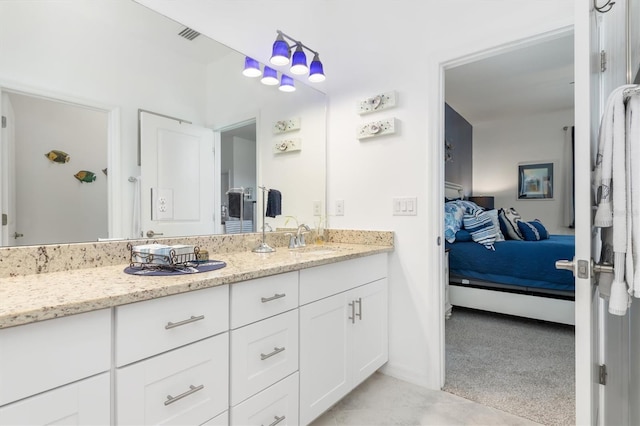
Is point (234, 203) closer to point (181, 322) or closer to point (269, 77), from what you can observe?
point (269, 77)

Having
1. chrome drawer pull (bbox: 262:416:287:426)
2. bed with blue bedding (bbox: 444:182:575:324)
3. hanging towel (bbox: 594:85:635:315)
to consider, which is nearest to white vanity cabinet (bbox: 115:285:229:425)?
chrome drawer pull (bbox: 262:416:287:426)

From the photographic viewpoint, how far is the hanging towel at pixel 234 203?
76.2 inches

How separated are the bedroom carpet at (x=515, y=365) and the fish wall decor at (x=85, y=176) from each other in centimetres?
220

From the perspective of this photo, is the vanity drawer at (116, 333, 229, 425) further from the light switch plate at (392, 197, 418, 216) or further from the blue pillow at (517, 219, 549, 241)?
the blue pillow at (517, 219, 549, 241)

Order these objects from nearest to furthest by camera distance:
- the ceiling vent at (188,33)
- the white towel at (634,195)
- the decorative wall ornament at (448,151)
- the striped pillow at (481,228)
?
1. the white towel at (634,195)
2. the ceiling vent at (188,33)
3. the striped pillow at (481,228)
4. the decorative wall ornament at (448,151)

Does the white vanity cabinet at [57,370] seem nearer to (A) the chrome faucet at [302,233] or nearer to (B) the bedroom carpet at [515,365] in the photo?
(A) the chrome faucet at [302,233]

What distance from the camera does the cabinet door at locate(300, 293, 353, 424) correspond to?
4.76ft

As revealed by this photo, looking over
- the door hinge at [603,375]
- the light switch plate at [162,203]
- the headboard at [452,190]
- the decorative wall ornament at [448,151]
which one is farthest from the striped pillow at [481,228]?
the light switch plate at [162,203]

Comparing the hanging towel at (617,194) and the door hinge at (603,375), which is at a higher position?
the hanging towel at (617,194)

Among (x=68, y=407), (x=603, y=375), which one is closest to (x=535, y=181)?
(x=603, y=375)

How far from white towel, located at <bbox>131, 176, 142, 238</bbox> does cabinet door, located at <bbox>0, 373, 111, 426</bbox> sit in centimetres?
81

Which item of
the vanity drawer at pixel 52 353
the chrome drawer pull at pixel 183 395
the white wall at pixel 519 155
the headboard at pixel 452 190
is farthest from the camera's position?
the white wall at pixel 519 155

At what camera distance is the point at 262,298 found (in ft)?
4.10

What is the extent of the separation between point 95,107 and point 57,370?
1107mm
